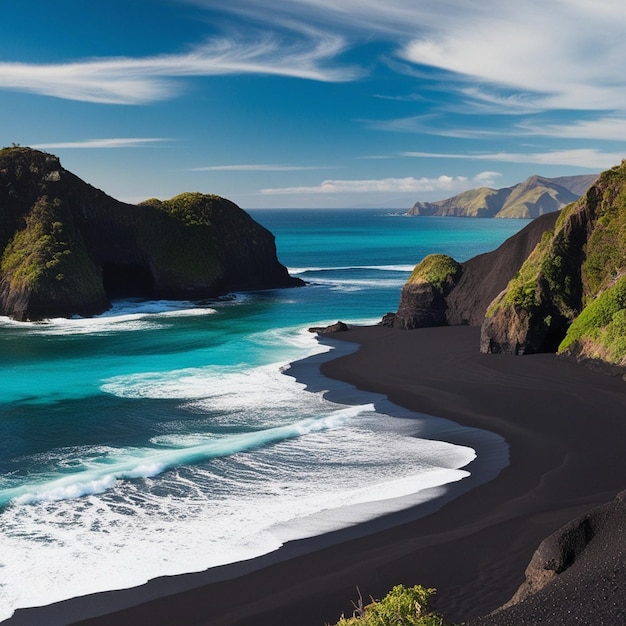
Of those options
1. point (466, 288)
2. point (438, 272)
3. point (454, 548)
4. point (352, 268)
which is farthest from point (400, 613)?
point (352, 268)

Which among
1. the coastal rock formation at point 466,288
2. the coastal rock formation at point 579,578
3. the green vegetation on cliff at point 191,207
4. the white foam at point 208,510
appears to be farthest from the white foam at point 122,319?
the coastal rock formation at point 579,578

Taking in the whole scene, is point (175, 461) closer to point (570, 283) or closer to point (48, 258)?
point (570, 283)

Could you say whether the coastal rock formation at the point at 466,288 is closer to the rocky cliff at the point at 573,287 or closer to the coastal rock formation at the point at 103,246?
the rocky cliff at the point at 573,287

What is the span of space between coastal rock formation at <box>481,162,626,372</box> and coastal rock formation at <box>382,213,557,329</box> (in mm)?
7255

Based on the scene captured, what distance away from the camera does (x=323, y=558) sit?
1634cm

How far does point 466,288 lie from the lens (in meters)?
52.3

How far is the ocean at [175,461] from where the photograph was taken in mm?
17016

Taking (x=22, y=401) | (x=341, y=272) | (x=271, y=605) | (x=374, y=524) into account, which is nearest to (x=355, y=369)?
(x=22, y=401)

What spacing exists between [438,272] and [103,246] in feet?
142

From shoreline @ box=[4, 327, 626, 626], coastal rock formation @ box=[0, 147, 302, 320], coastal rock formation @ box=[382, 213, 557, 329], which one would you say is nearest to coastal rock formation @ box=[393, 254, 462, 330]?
coastal rock formation @ box=[382, 213, 557, 329]

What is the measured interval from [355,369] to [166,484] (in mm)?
18507

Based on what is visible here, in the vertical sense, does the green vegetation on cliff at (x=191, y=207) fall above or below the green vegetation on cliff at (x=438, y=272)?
above

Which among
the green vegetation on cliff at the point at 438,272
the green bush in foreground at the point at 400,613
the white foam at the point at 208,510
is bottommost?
the white foam at the point at 208,510

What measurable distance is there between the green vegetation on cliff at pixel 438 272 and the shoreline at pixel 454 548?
75.8 ft
